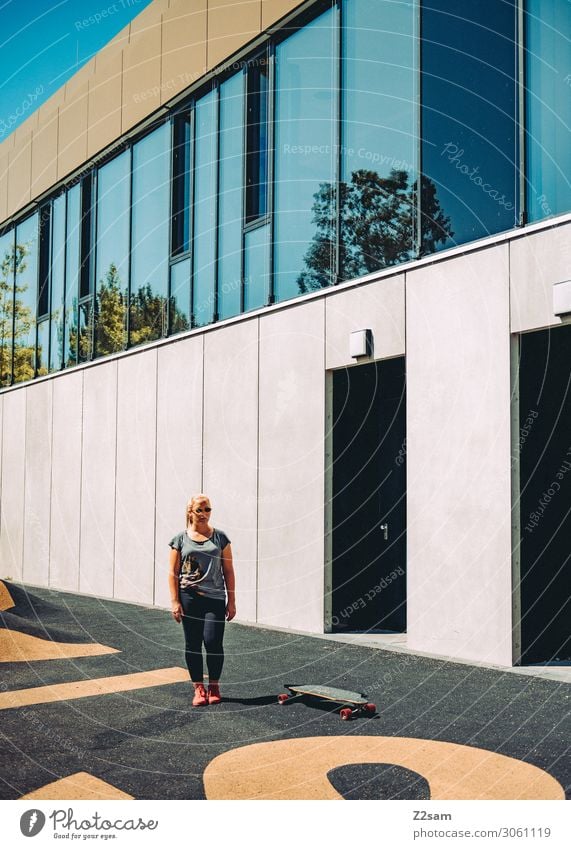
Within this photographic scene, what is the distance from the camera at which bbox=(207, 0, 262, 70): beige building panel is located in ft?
43.1

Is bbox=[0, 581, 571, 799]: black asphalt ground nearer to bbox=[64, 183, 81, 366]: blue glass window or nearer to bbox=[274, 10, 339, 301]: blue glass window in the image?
bbox=[274, 10, 339, 301]: blue glass window

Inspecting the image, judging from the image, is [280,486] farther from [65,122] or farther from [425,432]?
[65,122]

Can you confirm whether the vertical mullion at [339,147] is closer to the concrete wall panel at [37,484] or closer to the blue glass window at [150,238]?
the blue glass window at [150,238]

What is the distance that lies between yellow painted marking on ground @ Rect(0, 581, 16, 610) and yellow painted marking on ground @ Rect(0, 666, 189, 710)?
412cm

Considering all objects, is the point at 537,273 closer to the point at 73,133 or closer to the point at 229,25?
the point at 229,25

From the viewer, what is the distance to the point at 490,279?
934 centimetres

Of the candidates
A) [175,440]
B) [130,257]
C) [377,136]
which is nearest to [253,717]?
[377,136]

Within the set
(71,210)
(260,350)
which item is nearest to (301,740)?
(260,350)

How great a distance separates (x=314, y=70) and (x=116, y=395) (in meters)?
7.54

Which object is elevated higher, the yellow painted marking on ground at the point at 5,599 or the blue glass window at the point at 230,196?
the blue glass window at the point at 230,196

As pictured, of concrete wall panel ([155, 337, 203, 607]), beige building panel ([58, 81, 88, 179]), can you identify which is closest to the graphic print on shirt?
concrete wall panel ([155, 337, 203, 607])

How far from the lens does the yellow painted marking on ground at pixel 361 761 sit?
197 inches

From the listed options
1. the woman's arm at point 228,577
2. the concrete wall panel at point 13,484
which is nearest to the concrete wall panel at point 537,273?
the woman's arm at point 228,577

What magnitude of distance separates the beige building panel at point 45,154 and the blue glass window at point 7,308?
8.40 ft
